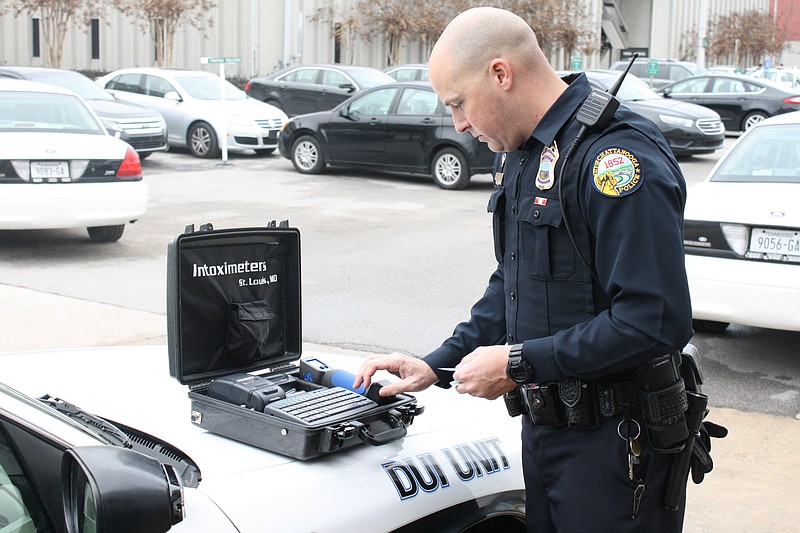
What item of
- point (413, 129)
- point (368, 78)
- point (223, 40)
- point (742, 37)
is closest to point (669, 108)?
point (413, 129)

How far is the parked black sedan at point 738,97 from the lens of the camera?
2267cm

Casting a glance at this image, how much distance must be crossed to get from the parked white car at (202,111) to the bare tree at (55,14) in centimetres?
1237

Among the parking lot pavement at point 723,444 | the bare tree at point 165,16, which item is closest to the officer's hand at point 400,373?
the parking lot pavement at point 723,444

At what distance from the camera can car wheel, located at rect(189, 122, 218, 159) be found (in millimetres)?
17562

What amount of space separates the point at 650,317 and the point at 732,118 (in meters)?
22.7

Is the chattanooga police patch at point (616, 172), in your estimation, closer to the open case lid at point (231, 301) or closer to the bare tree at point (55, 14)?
the open case lid at point (231, 301)

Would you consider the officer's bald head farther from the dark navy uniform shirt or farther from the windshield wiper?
the windshield wiper

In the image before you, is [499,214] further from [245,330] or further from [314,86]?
[314,86]

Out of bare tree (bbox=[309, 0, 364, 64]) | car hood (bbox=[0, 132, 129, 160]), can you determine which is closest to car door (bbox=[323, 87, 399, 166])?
car hood (bbox=[0, 132, 129, 160])

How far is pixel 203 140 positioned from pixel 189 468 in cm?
1613

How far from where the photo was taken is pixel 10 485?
182cm

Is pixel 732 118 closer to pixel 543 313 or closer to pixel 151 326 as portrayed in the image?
pixel 151 326

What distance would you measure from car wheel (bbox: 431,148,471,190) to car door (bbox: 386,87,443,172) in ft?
0.61

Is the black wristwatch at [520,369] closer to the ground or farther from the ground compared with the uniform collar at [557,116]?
closer to the ground
